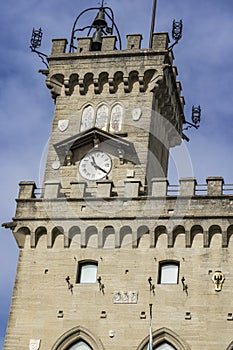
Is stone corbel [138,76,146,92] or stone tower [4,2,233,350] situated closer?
stone tower [4,2,233,350]

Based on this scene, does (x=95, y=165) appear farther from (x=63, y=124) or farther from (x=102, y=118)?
(x=63, y=124)

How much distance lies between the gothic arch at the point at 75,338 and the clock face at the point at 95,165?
7014mm

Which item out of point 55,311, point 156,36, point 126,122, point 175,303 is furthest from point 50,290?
point 156,36

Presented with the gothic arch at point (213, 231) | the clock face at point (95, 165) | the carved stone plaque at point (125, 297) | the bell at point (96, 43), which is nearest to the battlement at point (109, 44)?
the bell at point (96, 43)

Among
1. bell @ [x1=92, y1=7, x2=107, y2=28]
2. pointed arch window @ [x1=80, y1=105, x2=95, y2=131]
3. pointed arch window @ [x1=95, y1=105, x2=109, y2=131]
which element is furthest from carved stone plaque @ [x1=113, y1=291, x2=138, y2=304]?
bell @ [x1=92, y1=7, x2=107, y2=28]

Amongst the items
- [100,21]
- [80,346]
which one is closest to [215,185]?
[80,346]

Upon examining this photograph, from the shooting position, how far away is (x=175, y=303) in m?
39.1

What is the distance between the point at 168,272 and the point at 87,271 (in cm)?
310

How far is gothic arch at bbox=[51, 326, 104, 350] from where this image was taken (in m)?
38.9

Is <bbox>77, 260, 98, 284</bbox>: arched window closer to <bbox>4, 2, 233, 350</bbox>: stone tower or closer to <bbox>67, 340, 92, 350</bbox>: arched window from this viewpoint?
<bbox>4, 2, 233, 350</bbox>: stone tower

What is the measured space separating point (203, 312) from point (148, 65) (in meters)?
11.7

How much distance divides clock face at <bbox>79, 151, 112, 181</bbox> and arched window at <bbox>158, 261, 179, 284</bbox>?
5251mm

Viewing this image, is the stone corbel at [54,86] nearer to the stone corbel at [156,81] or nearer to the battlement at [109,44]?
the battlement at [109,44]

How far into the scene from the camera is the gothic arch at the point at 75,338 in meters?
38.9
